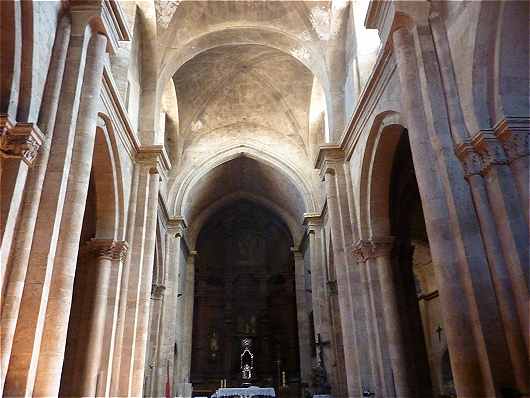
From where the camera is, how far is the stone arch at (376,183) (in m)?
10.6

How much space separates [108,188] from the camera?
10805 millimetres

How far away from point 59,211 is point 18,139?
1071 millimetres

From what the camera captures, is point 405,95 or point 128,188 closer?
point 405,95

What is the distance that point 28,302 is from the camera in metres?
5.72

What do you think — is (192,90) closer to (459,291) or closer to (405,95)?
(405,95)

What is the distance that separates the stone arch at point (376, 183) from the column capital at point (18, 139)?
696cm

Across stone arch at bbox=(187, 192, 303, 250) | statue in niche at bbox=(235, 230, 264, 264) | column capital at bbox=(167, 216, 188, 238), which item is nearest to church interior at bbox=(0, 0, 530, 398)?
column capital at bbox=(167, 216, 188, 238)

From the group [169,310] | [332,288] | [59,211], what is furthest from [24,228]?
[332,288]

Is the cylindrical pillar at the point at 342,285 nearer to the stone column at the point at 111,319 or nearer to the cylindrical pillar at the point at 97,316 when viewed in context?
the stone column at the point at 111,319

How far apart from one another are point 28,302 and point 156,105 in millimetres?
8775

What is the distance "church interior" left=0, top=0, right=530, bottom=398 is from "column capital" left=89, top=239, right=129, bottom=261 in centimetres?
5

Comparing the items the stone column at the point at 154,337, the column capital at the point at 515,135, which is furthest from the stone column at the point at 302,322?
the column capital at the point at 515,135

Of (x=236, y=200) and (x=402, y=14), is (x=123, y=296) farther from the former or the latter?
(x=236, y=200)

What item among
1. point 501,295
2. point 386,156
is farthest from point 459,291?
point 386,156
